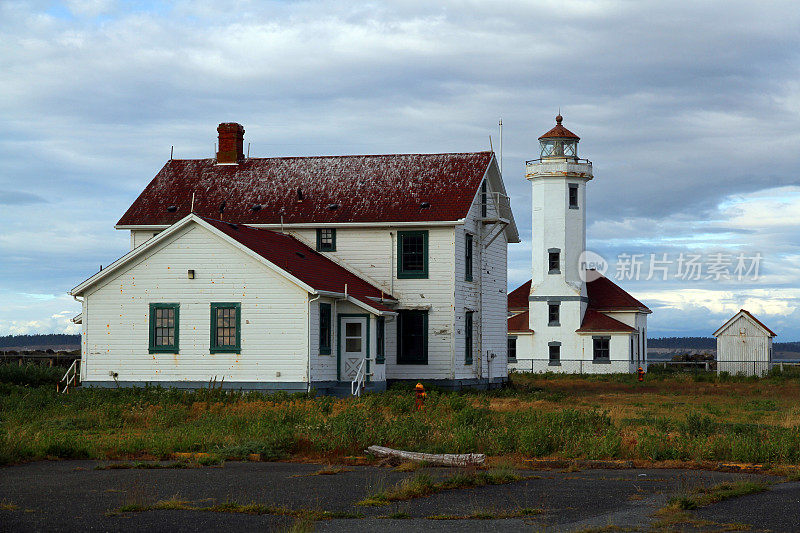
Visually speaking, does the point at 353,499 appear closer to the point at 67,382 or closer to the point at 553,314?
the point at 67,382

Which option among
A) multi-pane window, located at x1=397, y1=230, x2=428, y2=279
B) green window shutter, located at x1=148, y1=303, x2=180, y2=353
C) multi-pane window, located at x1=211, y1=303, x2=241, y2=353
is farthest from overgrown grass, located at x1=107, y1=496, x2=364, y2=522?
multi-pane window, located at x1=397, y1=230, x2=428, y2=279

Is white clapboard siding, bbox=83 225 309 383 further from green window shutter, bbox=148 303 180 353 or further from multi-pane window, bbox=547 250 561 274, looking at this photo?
multi-pane window, bbox=547 250 561 274

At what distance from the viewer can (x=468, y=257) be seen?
113 feet

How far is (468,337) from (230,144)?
1159cm

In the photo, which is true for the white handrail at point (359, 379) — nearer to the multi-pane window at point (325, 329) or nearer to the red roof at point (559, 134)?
the multi-pane window at point (325, 329)

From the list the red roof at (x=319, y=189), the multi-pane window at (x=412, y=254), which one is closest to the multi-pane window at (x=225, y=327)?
the red roof at (x=319, y=189)

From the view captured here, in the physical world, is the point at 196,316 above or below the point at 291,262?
below

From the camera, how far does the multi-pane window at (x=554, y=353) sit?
186 ft

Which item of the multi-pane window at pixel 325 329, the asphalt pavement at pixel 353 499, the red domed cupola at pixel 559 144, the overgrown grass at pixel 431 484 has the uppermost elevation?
the red domed cupola at pixel 559 144

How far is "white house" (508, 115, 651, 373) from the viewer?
5525 cm

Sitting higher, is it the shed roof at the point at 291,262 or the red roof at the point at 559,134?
the red roof at the point at 559,134

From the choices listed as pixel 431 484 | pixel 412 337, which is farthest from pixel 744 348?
pixel 431 484

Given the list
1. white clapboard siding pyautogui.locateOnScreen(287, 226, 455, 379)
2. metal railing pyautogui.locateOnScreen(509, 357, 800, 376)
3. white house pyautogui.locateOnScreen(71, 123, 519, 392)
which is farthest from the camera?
metal railing pyautogui.locateOnScreen(509, 357, 800, 376)

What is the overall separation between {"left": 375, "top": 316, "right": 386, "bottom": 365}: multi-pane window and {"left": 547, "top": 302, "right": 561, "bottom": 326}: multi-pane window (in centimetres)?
2610
